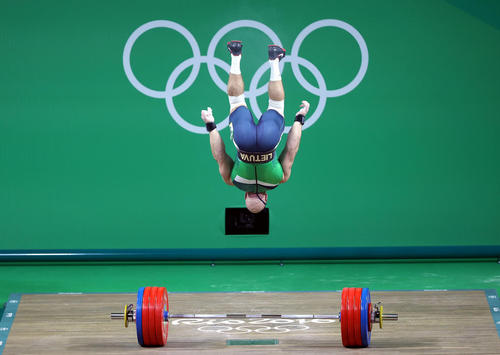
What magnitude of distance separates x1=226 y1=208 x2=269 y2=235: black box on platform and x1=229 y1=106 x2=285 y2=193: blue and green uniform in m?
3.19

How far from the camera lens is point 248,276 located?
8430 millimetres

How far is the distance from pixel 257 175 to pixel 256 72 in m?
3.31

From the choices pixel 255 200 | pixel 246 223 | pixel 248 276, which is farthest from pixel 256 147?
pixel 246 223

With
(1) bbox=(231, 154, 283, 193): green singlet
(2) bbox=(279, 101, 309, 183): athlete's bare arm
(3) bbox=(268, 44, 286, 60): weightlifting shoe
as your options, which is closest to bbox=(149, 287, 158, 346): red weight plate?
(1) bbox=(231, 154, 283, 193): green singlet

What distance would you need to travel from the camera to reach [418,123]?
345 inches

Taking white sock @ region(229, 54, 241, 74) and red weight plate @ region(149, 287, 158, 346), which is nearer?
white sock @ region(229, 54, 241, 74)

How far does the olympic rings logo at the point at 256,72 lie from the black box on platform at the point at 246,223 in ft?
3.33

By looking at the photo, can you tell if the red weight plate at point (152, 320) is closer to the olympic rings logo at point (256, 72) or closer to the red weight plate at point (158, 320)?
the red weight plate at point (158, 320)

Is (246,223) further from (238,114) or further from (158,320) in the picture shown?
(238,114)

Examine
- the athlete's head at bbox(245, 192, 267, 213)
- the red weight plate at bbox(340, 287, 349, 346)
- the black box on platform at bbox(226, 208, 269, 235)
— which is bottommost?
the red weight plate at bbox(340, 287, 349, 346)

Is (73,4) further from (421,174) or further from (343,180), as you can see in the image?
(421,174)

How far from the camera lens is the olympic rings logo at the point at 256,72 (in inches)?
340

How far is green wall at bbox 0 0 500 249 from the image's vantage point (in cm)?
865

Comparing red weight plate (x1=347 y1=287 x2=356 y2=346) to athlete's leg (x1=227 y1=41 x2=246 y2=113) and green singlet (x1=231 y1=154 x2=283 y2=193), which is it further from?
athlete's leg (x1=227 y1=41 x2=246 y2=113)
